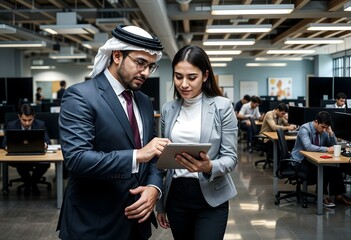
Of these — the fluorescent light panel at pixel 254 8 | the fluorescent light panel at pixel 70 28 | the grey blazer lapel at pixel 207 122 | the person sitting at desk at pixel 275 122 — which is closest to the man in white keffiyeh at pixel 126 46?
the grey blazer lapel at pixel 207 122

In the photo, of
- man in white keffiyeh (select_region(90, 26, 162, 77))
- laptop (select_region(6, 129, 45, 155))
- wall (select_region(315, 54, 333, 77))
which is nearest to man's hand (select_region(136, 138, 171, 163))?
man in white keffiyeh (select_region(90, 26, 162, 77))

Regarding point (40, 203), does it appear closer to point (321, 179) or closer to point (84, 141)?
point (321, 179)

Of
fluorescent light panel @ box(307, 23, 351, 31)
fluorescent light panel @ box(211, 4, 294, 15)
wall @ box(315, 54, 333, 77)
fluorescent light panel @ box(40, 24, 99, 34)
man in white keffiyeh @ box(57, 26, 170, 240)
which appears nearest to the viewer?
man in white keffiyeh @ box(57, 26, 170, 240)

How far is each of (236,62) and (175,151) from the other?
1944cm

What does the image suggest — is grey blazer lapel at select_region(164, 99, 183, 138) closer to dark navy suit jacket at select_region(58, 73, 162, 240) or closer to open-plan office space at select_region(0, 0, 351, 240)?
dark navy suit jacket at select_region(58, 73, 162, 240)

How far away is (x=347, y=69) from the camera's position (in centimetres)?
1627

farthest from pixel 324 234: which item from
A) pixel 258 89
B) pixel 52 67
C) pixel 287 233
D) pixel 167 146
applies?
pixel 52 67

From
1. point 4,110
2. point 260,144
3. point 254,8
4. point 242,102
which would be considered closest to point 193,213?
point 254,8

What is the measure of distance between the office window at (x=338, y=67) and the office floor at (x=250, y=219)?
11640 mm

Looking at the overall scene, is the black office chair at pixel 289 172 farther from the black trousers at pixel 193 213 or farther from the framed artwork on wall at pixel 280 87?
the framed artwork on wall at pixel 280 87

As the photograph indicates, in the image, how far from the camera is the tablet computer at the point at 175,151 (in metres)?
1.68

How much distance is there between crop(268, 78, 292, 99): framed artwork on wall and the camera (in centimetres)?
2028

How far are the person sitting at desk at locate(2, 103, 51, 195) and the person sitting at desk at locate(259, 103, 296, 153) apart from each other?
413cm

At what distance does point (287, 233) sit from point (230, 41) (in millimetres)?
6974
